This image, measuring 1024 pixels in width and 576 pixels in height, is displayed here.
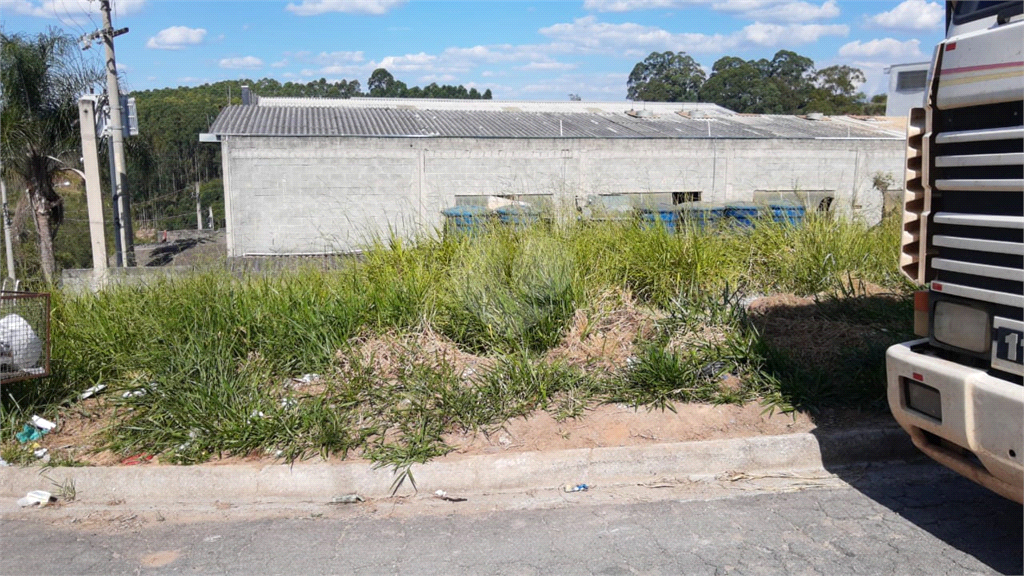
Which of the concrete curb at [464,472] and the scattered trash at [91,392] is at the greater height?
the scattered trash at [91,392]

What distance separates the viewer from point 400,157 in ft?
80.5

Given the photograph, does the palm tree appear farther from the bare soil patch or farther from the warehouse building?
the bare soil patch

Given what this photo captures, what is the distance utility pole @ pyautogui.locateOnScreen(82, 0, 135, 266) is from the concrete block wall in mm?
3020

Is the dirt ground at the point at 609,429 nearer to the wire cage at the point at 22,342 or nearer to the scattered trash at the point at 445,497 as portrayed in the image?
the scattered trash at the point at 445,497

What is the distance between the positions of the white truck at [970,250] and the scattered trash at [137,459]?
4.51 m

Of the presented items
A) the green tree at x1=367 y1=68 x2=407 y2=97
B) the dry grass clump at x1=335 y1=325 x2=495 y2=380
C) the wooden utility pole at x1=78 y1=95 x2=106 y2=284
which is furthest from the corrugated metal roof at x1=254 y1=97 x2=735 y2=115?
the green tree at x1=367 y1=68 x2=407 y2=97

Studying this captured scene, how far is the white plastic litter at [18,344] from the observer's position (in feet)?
18.0

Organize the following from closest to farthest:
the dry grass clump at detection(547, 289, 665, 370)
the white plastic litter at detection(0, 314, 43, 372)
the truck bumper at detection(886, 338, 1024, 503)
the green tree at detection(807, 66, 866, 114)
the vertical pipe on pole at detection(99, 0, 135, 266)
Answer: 1. the truck bumper at detection(886, 338, 1024, 503)
2. the white plastic litter at detection(0, 314, 43, 372)
3. the dry grass clump at detection(547, 289, 665, 370)
4. the vertical pipe on pole at detection(99, 0, 135, 266)
5. the green tree at detection(807, 66, 866, 114)

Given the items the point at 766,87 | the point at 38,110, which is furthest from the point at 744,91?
the point at 38,110

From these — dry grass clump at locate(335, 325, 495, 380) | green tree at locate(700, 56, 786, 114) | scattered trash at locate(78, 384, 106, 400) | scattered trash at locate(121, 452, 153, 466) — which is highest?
green tree at locate(700, 56, 786, 114)

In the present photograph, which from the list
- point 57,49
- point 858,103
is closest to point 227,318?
point 57,49

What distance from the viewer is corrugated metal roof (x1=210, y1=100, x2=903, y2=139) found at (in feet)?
87.4

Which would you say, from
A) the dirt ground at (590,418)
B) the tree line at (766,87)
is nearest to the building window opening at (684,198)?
the dirt ground at (590,418)

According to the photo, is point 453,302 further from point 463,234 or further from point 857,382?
point 857,382
